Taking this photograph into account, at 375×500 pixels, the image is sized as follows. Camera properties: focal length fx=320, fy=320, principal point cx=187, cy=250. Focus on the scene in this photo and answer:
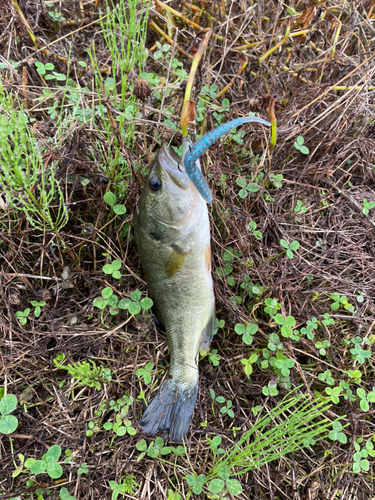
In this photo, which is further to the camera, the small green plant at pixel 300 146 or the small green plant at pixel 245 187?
the small green plant at pixel 300 146

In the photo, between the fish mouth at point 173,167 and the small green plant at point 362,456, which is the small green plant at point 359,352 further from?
the fish mouth at point 173,167

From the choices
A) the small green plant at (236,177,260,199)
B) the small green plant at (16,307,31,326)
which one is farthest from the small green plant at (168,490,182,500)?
the small green plant at (236,177,260,199)

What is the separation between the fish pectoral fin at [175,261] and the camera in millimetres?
2520

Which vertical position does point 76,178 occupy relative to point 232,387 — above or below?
above

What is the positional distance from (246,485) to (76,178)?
2819mm

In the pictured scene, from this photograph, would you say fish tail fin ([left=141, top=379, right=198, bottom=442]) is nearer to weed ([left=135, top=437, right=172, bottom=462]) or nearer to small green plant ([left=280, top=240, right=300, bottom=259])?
weed ([left=135, top=437, right=172, bottom=462])

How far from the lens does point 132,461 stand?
7.95ft

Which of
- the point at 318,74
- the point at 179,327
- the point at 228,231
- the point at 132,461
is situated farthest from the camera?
the point at 318,74

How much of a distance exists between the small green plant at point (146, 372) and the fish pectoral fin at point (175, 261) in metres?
0.78

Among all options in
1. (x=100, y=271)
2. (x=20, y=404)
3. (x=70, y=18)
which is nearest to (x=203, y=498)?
(x=20, y=404)

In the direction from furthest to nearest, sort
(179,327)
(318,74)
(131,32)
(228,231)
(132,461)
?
1. (318,74)
2. (228,231)
3. (179,327)
4. (132,461)
5. (131,32)

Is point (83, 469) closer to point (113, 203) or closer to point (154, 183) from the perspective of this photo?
point (113, 203)

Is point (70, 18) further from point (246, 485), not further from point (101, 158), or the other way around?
point (246, 485)

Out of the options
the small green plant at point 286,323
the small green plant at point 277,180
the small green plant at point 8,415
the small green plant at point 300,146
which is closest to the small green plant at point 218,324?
the small green plant at point 286,323
